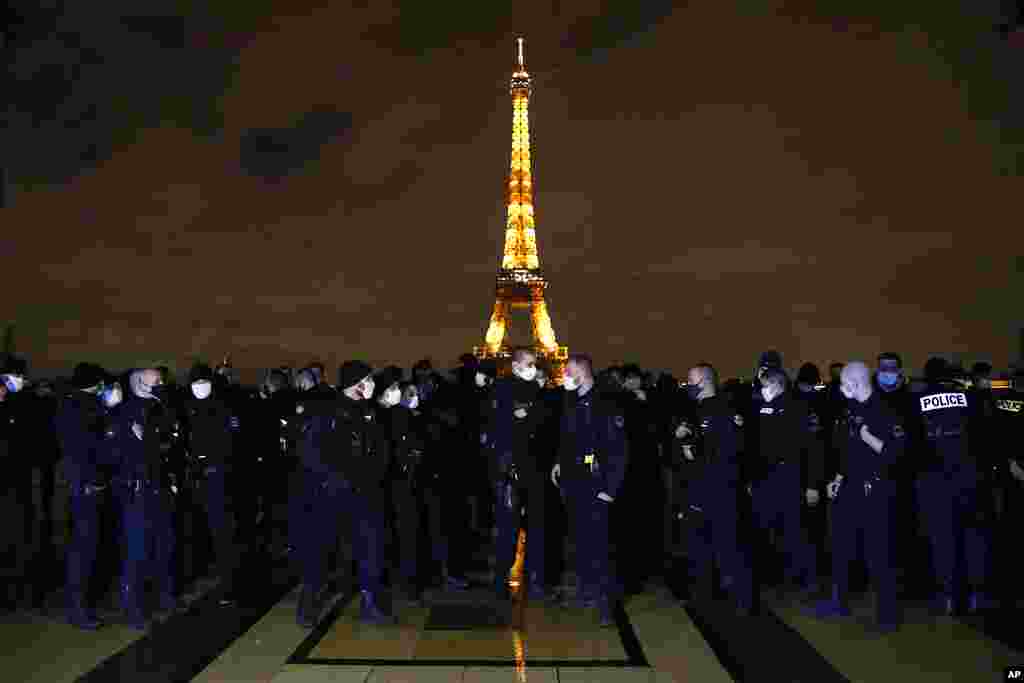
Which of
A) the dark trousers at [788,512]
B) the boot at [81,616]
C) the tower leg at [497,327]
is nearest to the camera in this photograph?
the boot at [81,616]

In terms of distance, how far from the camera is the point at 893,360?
8.30 m

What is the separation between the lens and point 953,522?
709 cm

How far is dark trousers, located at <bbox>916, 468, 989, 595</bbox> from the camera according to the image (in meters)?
7.04

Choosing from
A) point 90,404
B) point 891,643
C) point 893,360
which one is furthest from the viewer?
point 893,360

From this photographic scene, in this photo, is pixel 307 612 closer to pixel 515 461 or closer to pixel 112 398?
pixel 515 461

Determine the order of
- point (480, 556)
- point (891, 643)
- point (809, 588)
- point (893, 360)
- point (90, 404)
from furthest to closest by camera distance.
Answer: point (480, 556) < point (893, 360) < point (809, 588) < point (90, 404) < point (891, 643)

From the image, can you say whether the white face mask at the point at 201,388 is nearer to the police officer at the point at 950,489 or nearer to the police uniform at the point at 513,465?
the police uniform at the point at 513,465

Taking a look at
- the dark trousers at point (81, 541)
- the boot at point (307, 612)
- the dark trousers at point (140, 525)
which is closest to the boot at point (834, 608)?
the boot at point (307, 612)

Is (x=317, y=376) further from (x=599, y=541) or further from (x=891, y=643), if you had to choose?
(x=891, y=643)

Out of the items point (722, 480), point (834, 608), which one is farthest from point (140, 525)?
point (834, 608)

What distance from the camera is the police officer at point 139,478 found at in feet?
22.4

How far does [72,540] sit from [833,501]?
7106 mm

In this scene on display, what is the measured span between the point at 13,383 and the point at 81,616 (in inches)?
128

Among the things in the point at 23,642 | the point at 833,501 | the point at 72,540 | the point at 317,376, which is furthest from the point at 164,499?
the point at 833,501
